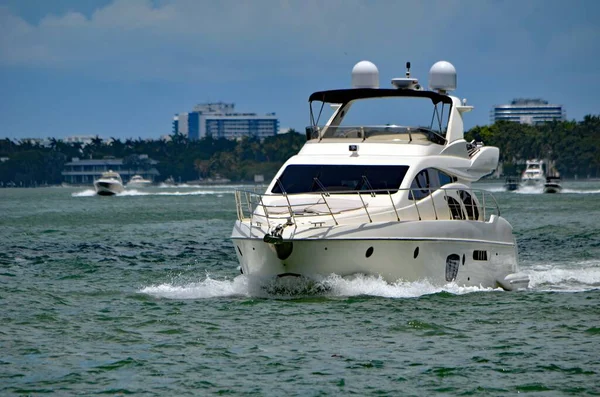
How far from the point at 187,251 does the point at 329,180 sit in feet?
48.7

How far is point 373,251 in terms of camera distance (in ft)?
71.4

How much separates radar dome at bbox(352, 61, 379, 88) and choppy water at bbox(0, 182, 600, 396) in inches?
209

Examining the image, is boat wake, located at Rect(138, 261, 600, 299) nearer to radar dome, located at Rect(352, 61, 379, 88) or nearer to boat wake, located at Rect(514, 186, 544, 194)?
radar dome, located at Rect(352, 61, 379, 88)

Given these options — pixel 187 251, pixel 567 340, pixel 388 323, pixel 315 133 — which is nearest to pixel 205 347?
pixel 388 323

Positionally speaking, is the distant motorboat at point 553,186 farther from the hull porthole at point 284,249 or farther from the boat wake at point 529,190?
the hull porthole at point 284,249

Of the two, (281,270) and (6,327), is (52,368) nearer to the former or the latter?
(6,327)

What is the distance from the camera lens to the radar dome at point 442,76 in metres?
27.7

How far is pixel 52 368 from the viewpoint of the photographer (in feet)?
55.7

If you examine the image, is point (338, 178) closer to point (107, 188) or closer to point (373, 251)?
point (373, 251)

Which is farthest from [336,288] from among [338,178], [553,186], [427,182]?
[553,186]

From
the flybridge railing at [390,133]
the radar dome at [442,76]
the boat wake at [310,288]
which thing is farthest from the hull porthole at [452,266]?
the radar dome at [442,76]

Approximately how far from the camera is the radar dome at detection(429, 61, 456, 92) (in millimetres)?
27719

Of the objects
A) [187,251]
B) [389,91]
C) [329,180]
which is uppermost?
[389,91]

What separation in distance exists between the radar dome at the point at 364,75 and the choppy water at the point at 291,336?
532 centimetres
